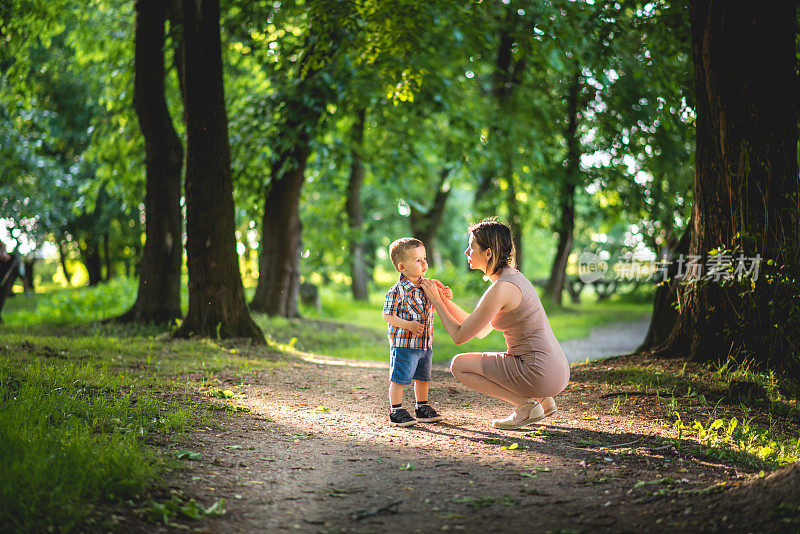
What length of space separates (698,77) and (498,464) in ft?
15.6

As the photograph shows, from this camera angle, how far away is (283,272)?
1399cm

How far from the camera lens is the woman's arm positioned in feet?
17.0

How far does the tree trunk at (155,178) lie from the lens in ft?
37.8

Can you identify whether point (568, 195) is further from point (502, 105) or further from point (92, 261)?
point (92, 261)

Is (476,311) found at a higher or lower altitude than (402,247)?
lower

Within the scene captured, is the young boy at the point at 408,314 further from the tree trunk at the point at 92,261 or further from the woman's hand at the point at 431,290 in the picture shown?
the tree trunk at the point at 92,261

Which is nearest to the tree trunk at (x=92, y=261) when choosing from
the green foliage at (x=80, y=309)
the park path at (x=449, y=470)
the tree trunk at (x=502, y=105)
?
the green foliage at (x=80, y=309)

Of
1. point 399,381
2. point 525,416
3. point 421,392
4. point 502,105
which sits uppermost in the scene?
point 502,105

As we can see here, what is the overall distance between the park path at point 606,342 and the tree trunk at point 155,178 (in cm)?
697

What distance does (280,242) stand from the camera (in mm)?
13812

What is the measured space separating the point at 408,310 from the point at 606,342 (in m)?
9.83

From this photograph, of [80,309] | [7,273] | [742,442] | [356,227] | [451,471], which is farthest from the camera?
[356,227]

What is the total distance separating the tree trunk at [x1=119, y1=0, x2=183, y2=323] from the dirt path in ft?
18.5

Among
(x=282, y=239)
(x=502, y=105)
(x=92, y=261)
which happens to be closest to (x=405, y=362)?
(x=282, y=239)
